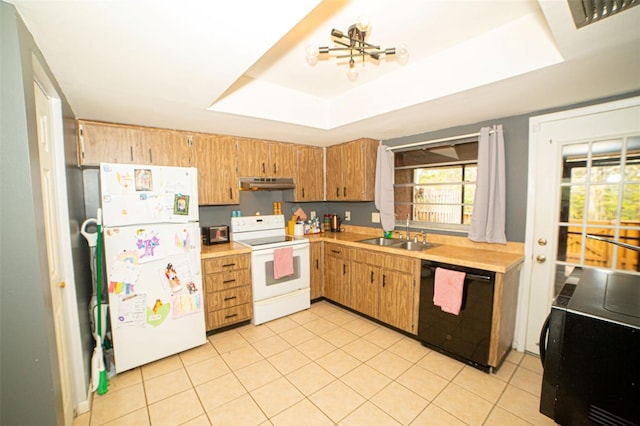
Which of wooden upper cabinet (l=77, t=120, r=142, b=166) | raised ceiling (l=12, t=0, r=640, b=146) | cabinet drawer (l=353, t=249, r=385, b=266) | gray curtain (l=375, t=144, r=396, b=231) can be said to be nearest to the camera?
raised ceiling (l=12, t=0, r=640, b=146)

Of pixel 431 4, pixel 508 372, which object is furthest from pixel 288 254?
pixel 431 4

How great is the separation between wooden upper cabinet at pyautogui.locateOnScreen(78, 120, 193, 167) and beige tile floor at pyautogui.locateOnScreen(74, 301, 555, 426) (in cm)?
195

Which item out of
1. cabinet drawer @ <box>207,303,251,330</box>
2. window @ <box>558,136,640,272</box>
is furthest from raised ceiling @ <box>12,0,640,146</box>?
cabinet drawer @ <box>207,303,251,330</box>

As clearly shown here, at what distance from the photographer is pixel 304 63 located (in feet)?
6.79

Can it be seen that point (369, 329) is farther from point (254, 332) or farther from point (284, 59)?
point (284, 59)

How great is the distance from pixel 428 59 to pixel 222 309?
3.03m

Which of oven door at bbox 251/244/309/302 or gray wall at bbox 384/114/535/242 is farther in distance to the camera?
oven door at bbox 251/244/309/302

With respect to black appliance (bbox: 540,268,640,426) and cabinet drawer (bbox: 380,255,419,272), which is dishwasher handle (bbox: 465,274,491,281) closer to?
cabinet drawer (bbox: 380,255,419,272)

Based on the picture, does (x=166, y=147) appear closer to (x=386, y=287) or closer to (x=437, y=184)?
(x=386, y=287)

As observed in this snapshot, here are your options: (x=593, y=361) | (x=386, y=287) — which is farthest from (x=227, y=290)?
(x=593, y=361)

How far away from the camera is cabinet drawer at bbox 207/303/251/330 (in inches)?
107

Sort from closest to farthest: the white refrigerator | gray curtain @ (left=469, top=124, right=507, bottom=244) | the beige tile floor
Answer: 1. the beige tile floor
2. the white refrigerator
3. gray curtain @ (left=469, top=124, right=507, bottom=244)

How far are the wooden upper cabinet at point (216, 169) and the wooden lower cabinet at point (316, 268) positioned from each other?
3.90 ft

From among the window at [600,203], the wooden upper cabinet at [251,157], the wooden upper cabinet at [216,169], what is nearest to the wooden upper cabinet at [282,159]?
the wooden upper cabinet at [251,157]
